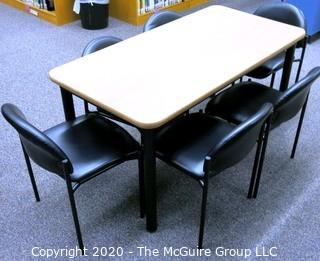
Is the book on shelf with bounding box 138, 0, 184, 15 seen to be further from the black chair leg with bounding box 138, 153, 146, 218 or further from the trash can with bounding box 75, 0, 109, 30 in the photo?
the black chair leg with bounding box 138, 153, 146, 218

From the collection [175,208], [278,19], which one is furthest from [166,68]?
[278,19]

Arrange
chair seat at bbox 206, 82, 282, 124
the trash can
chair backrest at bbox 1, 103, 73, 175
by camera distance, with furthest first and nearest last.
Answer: the trash can → chair seat at bbox 206, 82, 282, 124 → chair backrest at bbox 1, 103, 73, 175

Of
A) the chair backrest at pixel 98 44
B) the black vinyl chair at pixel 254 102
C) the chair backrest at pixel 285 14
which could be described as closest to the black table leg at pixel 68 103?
the chair backrest at pixel 98 44

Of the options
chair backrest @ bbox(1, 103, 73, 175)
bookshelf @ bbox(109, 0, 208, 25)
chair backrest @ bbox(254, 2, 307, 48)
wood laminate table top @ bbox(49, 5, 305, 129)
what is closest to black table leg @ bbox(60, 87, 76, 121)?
wood laminate table top @ bbox(49, 5, 305, 129)

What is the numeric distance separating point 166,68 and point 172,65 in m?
0.05

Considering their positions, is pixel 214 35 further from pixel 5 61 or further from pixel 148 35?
pixel 5 61

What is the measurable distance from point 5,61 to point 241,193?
8.27 feet

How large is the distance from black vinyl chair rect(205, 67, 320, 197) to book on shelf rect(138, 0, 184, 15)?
227 cm

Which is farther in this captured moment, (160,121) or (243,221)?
(243,221)

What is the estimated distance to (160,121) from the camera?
1.63m

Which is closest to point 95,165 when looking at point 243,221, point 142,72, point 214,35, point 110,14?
point 142,72

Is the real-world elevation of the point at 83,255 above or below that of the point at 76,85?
below

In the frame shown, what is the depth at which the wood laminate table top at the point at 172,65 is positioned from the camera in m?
1.74

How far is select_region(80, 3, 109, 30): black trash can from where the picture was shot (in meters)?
4.11
